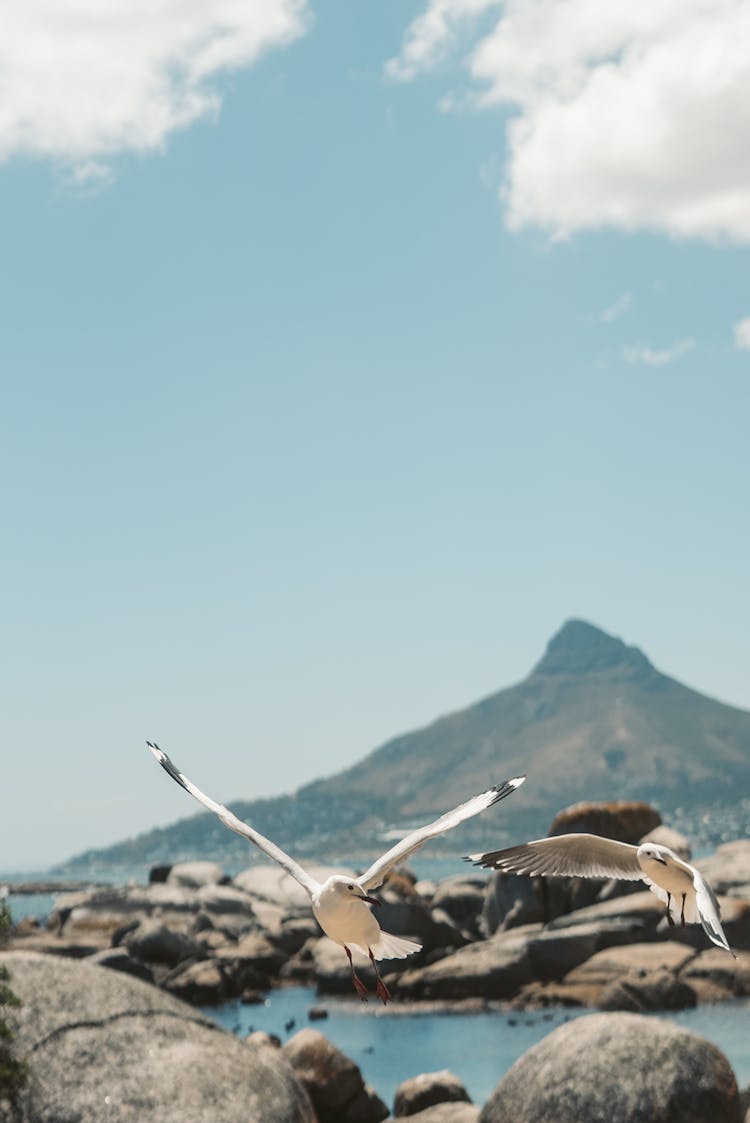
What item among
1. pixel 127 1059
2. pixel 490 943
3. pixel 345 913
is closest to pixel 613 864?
pixel 345 913

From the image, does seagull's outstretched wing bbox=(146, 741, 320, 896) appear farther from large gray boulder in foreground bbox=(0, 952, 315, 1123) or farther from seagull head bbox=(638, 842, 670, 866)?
large gray boulder in foreground bbox=(0, 952, 315, 1123)

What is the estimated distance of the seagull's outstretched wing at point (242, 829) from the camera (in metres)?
11.5

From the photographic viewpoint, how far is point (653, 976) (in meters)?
36.9

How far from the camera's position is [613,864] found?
1393 centimetres

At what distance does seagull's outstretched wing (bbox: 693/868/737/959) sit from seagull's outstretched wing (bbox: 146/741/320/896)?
2668mm

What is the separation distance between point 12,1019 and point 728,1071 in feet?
29.2

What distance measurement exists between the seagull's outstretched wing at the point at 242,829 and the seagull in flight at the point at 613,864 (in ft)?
4.27

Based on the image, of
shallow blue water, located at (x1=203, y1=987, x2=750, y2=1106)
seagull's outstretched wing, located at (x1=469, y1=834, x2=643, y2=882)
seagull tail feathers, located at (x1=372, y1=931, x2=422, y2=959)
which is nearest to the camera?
seagull tail feathers, located at (x1=372, y1=931, x2=422, y2=959)

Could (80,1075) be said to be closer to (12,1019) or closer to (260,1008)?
(12,1019)

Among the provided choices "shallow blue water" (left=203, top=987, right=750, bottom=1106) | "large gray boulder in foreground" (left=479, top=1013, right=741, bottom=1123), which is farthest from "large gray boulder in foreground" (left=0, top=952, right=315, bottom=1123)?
"shallow blue water" (left=203, top=987, right=750, bottom=1106)

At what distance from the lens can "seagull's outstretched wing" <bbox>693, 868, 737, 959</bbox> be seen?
9344 millimetres

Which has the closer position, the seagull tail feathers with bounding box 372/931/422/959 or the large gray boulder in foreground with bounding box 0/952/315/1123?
the seagull tail feathers with bounding box 372/931/422/959

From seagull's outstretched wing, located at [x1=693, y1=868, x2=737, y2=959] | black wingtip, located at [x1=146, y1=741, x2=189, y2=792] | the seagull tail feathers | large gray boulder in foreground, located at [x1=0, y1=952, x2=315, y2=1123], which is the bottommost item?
large gray boulder in foreground, located at [x1=0, y1=952, x2=315, y2=1123]

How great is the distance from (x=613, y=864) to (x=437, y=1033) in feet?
84.6
